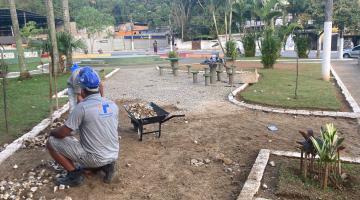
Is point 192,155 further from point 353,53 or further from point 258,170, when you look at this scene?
point 353,53

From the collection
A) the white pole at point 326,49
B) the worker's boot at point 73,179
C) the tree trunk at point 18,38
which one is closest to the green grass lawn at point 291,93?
the white pole at point 326,49

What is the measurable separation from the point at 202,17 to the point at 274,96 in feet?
150

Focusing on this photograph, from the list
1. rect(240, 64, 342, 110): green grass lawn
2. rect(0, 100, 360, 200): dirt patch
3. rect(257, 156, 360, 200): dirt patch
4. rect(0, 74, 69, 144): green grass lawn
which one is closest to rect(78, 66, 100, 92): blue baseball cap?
rect(0, 100, 360, 200): dirt patch

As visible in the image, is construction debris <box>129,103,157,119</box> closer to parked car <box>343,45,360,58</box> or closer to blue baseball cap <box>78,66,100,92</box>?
blue baseball cap <box>78,66,100,92</box>

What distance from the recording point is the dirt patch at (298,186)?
4164 millimetres

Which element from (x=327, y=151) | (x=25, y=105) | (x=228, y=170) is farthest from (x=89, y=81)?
(x=25, y=105)

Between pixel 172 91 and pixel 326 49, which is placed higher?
pixel 326 49

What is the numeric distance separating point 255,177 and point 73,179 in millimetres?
2258

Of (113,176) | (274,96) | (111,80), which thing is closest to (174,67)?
(111,80)

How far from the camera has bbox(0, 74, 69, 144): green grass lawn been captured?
7.52 m

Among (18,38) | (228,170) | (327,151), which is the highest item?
(18,38)

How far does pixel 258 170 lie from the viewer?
4793mm

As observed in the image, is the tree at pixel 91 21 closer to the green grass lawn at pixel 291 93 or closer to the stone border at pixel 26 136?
the green grass lawn at pixel 291 93

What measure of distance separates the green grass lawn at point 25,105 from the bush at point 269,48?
31.7 feet
